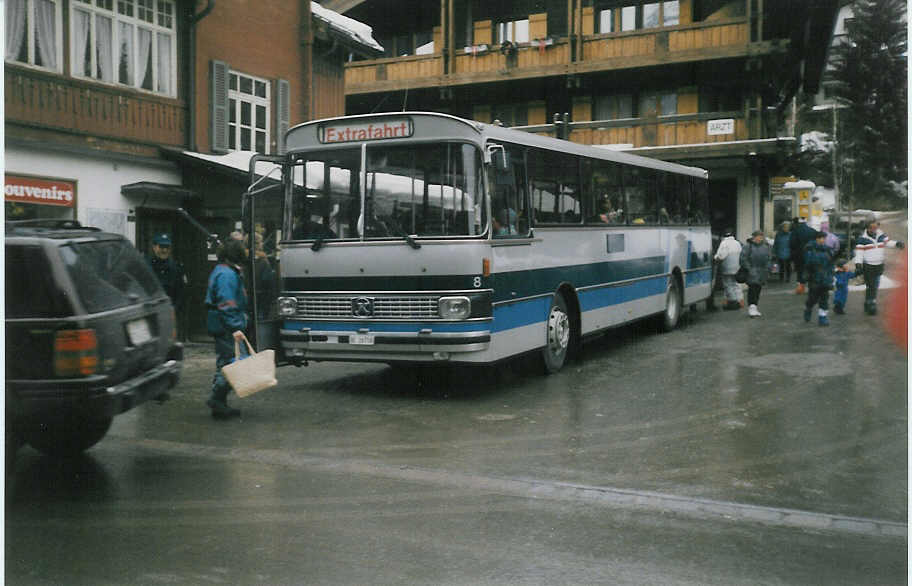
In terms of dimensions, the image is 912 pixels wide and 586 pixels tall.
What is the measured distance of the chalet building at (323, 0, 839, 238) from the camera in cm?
2681

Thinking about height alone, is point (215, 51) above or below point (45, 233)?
above

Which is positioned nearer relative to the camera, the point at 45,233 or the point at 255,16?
the point at 45,233

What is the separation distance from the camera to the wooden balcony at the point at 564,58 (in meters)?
27.1

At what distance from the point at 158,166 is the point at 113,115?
118 cm

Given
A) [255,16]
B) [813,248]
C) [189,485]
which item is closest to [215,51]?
[255,16]

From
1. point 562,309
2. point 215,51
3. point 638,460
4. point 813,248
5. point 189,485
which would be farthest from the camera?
point 215,51

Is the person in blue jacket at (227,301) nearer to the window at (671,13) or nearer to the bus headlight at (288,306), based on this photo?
the bus headlight at (288,306)

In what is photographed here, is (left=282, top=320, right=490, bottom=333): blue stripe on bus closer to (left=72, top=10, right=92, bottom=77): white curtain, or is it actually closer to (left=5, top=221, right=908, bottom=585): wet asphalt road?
(left=5, top=221, right=908, bottom=585): wet asphalt road

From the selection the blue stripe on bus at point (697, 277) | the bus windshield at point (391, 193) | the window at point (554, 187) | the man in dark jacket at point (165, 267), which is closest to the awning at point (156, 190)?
the man in dark jacket at point (165, 267)

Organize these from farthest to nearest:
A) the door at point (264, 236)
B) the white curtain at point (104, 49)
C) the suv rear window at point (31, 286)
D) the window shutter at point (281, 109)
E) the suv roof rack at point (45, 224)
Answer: the window shutter at point (281, 109) → the white curtain at point (104, 49) → the door at point (264, 236) → the suv roof rack at point (45, 224) → the suv rear window at point (31, 286)

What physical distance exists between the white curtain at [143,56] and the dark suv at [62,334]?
9370 mm

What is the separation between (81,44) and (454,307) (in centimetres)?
789

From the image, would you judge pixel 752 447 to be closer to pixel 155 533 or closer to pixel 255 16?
pixel 155 533

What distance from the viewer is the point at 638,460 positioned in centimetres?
717
